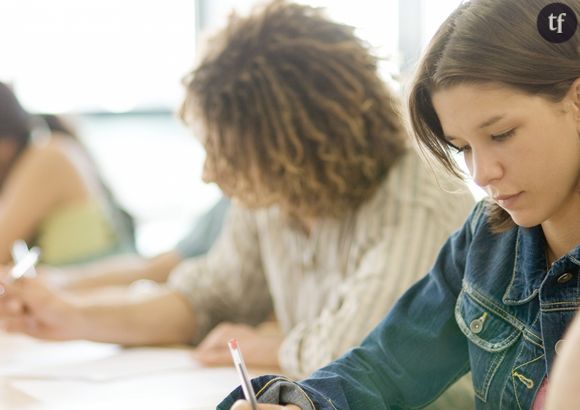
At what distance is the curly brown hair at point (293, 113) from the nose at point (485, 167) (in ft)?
2.01

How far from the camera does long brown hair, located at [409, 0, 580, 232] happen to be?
890mm

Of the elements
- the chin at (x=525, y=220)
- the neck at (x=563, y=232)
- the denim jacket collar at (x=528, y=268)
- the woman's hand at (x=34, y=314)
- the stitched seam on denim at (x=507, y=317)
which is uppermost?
the chin at (x=525, y=220)

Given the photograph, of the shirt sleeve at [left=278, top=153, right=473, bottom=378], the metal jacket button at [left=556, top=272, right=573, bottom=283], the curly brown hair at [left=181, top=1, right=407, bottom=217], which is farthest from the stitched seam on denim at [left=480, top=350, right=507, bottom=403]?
the curly brown hair at [left=181, top=1, right=407, bottom=217]

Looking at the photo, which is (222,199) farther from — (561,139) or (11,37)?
(11,37)

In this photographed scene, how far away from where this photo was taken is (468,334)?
41.8 inches

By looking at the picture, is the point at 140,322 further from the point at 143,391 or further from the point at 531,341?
the point at 531,341

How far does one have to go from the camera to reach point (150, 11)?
4.63m

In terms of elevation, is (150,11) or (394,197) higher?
(394,197)

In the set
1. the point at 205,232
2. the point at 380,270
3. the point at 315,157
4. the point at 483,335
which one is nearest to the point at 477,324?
the point at 483,335

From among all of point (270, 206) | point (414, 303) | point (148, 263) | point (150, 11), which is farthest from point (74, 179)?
point (150, 11)

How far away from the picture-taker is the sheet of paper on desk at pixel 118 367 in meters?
1.54

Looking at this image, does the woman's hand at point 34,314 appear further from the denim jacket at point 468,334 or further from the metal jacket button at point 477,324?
the metal jacket button at point 477,324

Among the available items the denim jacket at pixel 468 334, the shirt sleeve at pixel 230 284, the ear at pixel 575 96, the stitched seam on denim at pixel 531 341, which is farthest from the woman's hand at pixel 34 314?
the ear at pixel 575 96

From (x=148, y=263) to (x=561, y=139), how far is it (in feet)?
5.42
